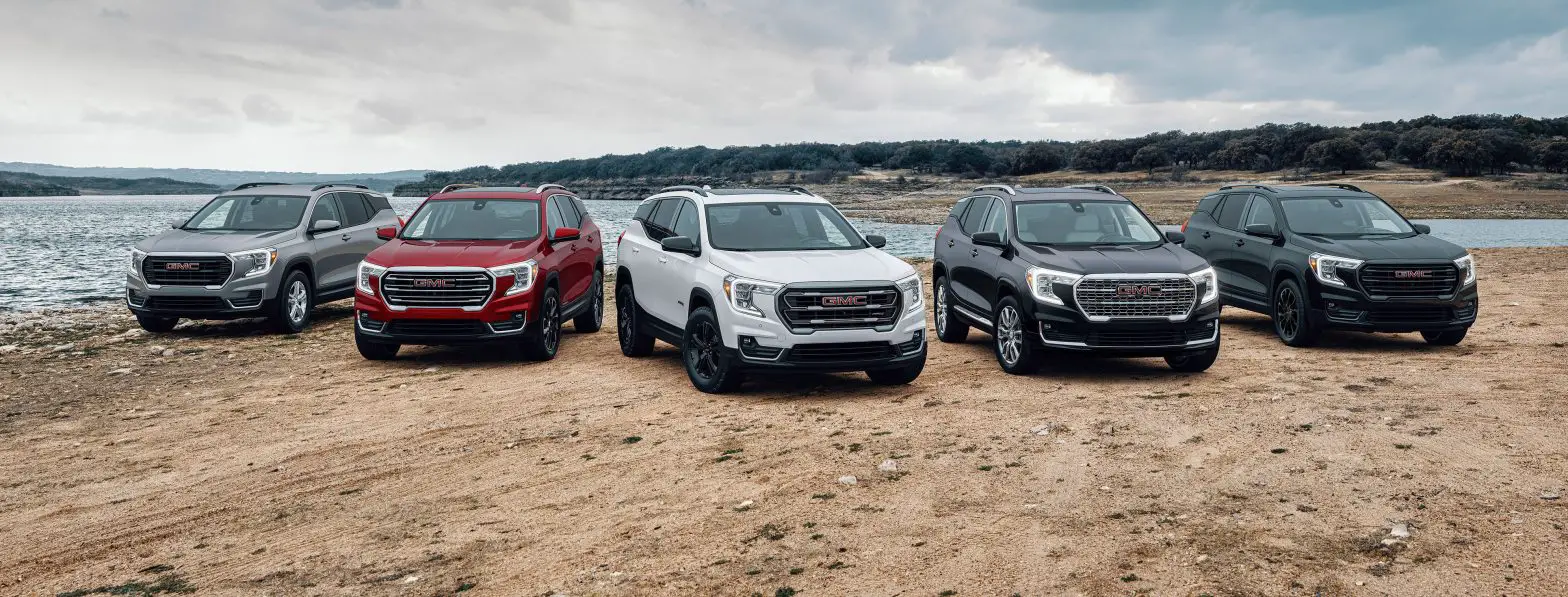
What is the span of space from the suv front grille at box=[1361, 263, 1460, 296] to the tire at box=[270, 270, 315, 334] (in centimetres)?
1342

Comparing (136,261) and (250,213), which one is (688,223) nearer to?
Answer: (250,213)

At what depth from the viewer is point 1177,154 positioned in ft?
355

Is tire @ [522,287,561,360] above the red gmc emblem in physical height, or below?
below

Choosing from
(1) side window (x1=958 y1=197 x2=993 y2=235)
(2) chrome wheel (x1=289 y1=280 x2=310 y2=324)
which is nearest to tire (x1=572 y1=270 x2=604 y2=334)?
(2) chrome wheel (x1=289 y1=280 x2=310 y2=324)

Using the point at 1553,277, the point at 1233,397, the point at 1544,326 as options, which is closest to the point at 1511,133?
the point at 1553,277

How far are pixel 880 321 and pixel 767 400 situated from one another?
123 centimetres

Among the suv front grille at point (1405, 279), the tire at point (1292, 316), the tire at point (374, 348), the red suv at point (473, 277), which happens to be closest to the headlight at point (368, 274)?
the red suv at point (473, 277)

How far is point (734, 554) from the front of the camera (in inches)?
224

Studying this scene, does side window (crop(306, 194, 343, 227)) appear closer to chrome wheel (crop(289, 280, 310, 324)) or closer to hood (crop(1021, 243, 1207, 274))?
chrome wheel (crop(289, 280, 310, 324))

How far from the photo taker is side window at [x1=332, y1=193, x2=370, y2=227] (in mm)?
16797

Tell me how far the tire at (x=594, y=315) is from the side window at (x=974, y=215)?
509 cm

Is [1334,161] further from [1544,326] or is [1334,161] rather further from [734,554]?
[734,554]

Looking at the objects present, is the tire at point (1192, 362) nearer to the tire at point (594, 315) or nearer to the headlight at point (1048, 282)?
the headlight at point (1048, 282)

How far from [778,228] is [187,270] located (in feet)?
28.1
